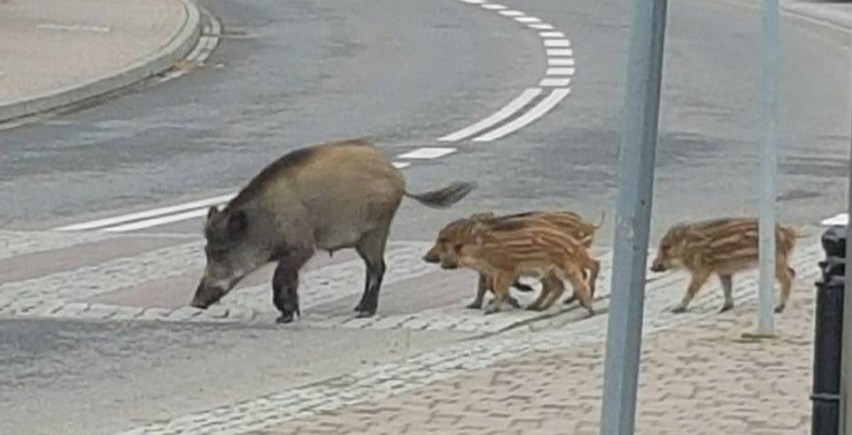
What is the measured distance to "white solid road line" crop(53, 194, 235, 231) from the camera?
51.3ft

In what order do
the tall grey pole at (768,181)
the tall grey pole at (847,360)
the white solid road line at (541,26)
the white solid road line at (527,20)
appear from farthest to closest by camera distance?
the white solid road line at (527,20), the white solid road line at (541,26), the tall grey pole at (768,181), the tall grey pole at (847,360)

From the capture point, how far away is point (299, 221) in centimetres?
1220

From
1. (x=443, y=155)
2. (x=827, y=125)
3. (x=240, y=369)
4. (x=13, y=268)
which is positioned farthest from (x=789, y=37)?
(x=240, y=369)

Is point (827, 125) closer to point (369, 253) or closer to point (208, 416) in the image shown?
point (369, 253)

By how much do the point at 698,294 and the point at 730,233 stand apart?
0.74 meters

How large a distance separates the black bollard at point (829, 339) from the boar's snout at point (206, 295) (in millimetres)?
6171

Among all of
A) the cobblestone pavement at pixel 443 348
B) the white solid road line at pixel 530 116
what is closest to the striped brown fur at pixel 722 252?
the cobblestone pavement at pixel 443 348

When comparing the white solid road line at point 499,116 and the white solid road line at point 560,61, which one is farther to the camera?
the white solid road line at point 560,61

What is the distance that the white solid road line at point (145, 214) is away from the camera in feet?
51.3

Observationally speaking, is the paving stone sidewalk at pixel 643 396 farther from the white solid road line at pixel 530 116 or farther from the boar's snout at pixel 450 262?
the white solid road line at pixel 530 116

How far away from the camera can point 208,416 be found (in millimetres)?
10008

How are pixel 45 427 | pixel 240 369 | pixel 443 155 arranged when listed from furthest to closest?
pixel 443 155 → pixel 240 369 → pixel 45 427

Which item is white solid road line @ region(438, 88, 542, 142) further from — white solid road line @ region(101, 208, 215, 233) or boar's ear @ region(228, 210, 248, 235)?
boar's ear @ region(228, 210, 248, 235)

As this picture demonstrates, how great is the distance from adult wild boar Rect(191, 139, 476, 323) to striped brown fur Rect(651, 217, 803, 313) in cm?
138
